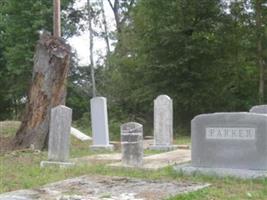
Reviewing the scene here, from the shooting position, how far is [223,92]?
19.6 metres

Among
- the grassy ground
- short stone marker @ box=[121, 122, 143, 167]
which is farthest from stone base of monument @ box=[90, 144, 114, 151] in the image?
short stone marker @ box=[121, 122, 143, 167]

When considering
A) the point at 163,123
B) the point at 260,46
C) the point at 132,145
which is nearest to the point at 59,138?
the point at 132,145

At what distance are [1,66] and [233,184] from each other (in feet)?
78.6

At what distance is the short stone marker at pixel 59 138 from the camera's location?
30.4 ft

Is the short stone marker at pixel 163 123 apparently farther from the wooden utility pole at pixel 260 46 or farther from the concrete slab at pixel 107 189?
the wooden utility pole at pixel 260 46

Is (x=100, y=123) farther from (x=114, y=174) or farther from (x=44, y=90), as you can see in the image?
(x=114, y=174)

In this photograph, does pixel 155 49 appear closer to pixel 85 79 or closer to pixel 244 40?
pixel 244 40

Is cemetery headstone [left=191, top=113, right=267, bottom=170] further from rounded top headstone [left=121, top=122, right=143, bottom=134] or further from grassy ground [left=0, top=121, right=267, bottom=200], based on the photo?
rounded top headstone [left=121, top=122, right=143, bottom=134]

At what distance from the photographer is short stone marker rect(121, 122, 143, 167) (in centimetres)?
912

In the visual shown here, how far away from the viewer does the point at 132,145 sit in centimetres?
917

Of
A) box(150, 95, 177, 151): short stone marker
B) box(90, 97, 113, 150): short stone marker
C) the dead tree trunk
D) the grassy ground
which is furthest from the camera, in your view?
box(90, 97, 113, 150): short stone marker

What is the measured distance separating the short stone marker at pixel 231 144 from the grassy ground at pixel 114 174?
42cm

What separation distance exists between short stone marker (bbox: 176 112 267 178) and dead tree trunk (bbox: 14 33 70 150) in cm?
497

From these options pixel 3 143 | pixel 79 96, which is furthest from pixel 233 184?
pixel 79 96
